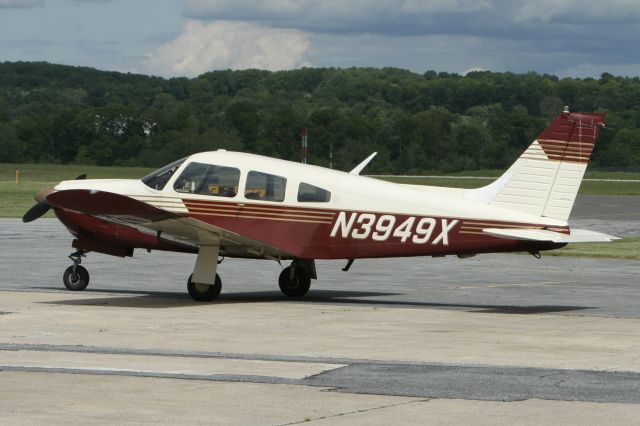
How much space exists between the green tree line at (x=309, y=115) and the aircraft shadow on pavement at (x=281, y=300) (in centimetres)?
2026

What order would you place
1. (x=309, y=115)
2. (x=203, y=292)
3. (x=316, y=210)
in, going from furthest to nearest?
(x=309, y=115) → (x=203, y=292) → (x=316, y=210)

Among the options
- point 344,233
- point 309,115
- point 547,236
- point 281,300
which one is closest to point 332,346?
point 547,236

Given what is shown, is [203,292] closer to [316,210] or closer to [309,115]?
[316,210]

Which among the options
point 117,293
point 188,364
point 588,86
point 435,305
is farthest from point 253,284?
point 588,86

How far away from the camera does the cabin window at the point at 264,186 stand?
61.8ft

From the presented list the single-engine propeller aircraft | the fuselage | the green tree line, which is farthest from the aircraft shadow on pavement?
the green tree line

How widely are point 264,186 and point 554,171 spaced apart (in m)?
4.17

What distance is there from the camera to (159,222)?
1833 centimetres

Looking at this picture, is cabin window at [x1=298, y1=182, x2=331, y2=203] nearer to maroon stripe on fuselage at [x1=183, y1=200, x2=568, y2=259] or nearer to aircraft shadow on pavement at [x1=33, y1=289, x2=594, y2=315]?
maroon stripe on fuselage at [x1=183, y1=200, x2=568, y2=259]

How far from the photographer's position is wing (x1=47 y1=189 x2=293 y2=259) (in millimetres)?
17688

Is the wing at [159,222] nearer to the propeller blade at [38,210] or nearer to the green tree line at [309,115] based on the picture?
the propeller blade at [38,210]

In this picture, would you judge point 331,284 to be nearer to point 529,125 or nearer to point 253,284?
point 253,284

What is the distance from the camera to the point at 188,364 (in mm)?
12438

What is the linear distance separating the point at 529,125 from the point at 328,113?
26168 millimetres
